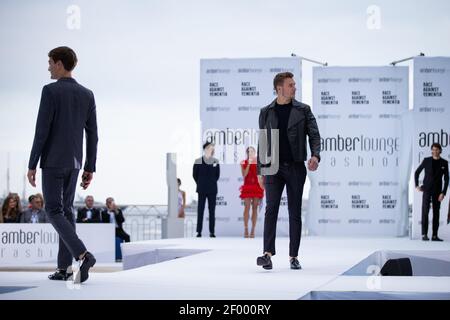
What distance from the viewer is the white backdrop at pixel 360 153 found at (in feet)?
38.7

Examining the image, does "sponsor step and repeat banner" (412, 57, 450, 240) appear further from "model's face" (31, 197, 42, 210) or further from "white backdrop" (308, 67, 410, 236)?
"model's face" (31, 197, 42, 210)

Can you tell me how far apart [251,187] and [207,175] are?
611mm

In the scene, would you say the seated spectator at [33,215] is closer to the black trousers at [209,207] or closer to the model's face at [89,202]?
the model's face at [89,202]

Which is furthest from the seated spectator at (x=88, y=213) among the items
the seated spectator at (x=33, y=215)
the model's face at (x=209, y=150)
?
the model's face at (x=209, y=150)

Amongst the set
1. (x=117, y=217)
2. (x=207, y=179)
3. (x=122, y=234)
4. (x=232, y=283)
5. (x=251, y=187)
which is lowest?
(x=122, y=234)

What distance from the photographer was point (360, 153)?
11.8 metres

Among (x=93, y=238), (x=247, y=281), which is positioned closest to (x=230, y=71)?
(x=93, y=238)

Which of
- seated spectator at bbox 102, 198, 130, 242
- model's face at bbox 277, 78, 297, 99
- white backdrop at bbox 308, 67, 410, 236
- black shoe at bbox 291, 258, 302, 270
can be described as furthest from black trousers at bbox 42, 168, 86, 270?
seated spectator at bbox 102, 198, 130, 242

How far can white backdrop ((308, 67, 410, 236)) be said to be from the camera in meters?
11.8

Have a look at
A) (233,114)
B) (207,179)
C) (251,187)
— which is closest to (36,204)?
(207,179)

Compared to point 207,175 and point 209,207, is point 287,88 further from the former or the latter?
point 209,207

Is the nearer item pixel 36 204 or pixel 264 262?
pixel 264 262

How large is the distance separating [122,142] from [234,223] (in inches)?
85.1

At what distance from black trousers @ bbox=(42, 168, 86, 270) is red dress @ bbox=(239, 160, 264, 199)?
6.78 m
